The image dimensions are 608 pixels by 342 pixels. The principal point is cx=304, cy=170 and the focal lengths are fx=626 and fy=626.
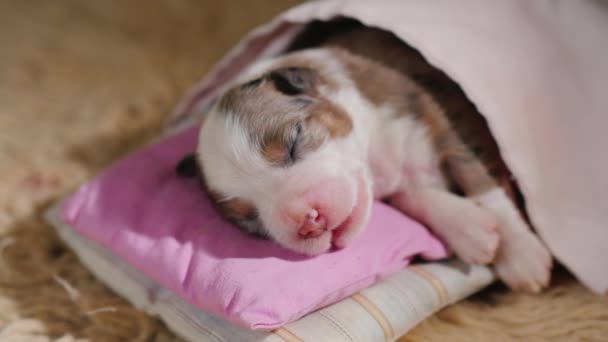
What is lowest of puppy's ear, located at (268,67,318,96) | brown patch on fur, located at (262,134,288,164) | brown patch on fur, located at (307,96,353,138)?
brown patch on fur, located at (262,134,288,164)

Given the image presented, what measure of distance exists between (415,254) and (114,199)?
2.64ft

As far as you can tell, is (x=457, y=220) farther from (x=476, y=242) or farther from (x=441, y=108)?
(x=441, y=108)

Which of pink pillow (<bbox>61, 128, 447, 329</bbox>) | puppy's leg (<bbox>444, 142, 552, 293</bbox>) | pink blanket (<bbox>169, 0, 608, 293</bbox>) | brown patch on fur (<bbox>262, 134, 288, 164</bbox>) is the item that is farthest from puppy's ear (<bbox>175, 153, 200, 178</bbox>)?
puppy's leg (<bbox>444, 142, 552, 293</bbox>)

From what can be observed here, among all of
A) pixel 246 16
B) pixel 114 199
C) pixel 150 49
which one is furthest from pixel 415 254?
pixel 150 49

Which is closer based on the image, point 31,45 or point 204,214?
point 204,214

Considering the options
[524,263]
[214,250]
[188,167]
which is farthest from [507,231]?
[188,167]

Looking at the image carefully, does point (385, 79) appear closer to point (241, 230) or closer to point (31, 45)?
point (241, 230)

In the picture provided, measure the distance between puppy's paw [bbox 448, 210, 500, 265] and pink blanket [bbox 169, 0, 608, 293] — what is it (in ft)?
0.46

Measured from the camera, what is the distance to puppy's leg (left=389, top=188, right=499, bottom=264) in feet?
5.09

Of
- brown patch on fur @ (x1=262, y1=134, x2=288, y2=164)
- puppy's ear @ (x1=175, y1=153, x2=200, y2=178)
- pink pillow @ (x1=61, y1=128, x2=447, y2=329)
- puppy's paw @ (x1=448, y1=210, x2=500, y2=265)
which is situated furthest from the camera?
puppy's ear @ (x1=175, y1=153, x2=200, y2=178)

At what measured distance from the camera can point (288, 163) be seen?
145cm

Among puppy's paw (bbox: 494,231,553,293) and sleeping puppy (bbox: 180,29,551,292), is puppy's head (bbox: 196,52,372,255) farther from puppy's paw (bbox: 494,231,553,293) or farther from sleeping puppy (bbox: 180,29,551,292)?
puppy's paw (bbox: 494,231,553,293)

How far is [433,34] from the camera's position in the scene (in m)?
1.63

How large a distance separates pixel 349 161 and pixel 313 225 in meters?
0.24
